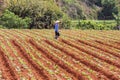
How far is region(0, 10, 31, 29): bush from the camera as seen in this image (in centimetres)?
4922

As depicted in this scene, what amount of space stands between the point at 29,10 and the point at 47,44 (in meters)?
30.3

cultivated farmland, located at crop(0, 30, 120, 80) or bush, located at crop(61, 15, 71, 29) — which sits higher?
cultivated farmland, located at crop(0, 30, 120, 80)

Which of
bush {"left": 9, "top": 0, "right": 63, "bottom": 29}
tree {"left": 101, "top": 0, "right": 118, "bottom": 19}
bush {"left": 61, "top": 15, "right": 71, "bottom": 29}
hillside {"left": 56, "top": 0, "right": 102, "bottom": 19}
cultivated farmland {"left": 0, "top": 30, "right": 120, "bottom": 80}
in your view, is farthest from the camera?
tree {"left": 101, "top": 0, "right": 118, "bottom": 19}

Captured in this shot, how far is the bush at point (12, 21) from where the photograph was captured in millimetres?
49219

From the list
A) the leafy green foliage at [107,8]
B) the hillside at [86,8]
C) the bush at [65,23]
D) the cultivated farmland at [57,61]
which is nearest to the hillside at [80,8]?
the hillside at [86,8]

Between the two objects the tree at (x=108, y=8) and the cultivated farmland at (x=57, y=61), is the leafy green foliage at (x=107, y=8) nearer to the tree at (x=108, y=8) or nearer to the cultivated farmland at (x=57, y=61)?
the tree at (x=108, y=8)

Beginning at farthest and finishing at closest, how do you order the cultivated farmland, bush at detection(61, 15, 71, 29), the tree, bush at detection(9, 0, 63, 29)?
the tree → bush at detection(61, 15, 71, 29) → bush at detection(9, 0, 63, 29) → the cultivated farmland

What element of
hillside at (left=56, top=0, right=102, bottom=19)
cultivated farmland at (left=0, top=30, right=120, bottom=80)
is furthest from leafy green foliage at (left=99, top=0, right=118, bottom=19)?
cultivated farmland at (left=0, top=30, right=120, bottom=80)

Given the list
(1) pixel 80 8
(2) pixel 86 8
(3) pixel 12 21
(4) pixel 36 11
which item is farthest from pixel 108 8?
(3) pixel 12 21

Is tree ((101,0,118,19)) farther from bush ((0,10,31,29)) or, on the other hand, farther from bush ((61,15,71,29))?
bush ((0,10,31,29))

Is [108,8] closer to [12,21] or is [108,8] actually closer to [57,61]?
[12,21]

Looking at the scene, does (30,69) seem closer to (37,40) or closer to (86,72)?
(86,72)

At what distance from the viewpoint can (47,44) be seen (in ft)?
80.6

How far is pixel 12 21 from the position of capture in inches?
1938
